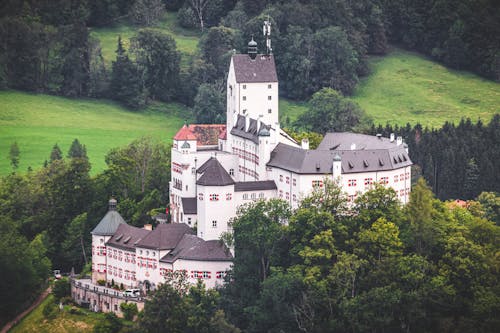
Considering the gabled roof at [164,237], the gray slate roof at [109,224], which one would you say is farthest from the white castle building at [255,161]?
the gray slate roof at [109,224]

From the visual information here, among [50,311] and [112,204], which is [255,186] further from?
[50,311]

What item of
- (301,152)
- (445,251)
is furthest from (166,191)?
(445,251)

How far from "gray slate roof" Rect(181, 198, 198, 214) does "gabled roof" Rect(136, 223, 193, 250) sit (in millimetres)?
2365

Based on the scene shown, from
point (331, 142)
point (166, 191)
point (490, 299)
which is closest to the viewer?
point (490, 299)

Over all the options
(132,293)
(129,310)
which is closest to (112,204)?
(132,293)

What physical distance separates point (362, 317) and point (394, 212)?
11169 mm

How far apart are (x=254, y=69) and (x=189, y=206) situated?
53.9ft

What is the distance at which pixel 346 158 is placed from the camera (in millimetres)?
144875

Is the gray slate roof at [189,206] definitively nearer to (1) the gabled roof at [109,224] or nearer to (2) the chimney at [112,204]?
(1) the gabled roof at [109,224]

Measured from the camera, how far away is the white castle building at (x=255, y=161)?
145000mm

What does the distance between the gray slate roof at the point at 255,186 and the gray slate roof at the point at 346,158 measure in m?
1.73

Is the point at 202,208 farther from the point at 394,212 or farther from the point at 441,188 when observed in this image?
the point at 441,188

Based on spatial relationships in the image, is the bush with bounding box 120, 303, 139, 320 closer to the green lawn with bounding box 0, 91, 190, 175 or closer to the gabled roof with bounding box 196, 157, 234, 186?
the gabled roof with bounding box 196, 157, 234, 186

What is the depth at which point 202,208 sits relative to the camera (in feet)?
480
